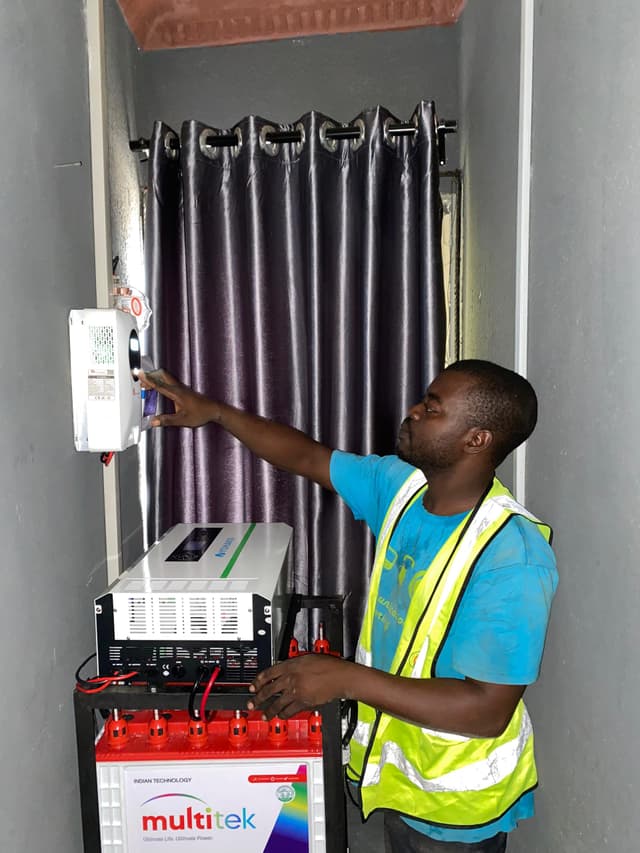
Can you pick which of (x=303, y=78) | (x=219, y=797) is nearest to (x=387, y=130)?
(x=303, y=78)

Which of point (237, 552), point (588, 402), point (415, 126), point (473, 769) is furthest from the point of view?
point (415, 126)

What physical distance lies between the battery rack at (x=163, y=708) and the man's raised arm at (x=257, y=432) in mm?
538

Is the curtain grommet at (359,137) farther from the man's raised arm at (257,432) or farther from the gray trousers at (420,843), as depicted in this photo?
the gray trousers at (420,843)

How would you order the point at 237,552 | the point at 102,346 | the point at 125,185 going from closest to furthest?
the point at 102,346 → the point at 237,552 → the point at 125,185

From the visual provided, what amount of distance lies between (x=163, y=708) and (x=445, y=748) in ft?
1.60

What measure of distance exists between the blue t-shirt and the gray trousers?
3 centimetres

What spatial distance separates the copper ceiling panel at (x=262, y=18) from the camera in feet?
6.48

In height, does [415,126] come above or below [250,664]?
above

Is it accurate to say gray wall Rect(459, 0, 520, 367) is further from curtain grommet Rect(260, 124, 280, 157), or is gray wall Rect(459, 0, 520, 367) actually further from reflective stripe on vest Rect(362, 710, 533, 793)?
reflective stripe on vest Rect(362, 710, 533, 793)

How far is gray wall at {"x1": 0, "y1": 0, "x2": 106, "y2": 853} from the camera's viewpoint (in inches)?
40.1

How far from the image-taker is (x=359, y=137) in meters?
1.83

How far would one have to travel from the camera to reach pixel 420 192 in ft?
6.11

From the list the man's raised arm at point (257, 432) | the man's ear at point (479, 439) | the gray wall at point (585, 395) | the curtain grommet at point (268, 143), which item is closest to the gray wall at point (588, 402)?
the gray wall at point (585, 395)

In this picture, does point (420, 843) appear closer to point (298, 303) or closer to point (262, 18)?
point (298, 303)
